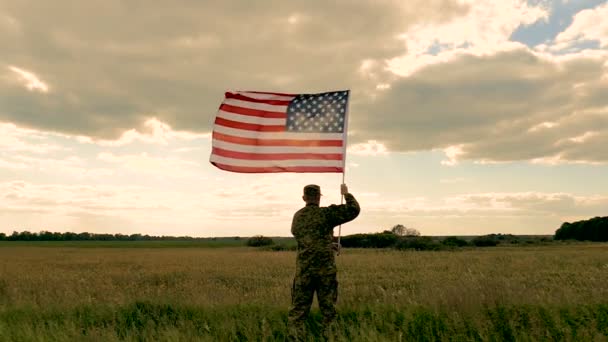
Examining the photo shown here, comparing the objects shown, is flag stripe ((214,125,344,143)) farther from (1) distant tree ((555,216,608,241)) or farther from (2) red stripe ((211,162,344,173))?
(1) distant tree ((555,216,608,241))

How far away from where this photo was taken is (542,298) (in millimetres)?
9875

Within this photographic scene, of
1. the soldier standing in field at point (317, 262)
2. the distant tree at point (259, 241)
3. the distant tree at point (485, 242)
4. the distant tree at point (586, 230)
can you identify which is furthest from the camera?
the distant tree at point (586, 230)

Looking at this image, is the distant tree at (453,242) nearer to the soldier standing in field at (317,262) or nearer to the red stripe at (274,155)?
the red stripe at (274,155)

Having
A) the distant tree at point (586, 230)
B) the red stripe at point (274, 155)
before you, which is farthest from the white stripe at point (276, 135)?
the distant tree at point (586, 230)

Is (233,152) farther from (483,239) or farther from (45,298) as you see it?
(483,239)

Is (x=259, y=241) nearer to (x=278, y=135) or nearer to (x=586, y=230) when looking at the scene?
(x=586, y=230)

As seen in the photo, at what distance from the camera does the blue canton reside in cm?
1018

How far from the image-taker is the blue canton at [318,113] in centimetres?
1018

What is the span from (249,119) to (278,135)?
0.73 metres

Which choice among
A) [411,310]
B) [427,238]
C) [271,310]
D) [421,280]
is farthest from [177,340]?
[427,238]

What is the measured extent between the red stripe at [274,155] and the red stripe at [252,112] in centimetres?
82

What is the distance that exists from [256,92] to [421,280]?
36.0 feet

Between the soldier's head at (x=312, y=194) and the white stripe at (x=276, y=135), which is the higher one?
the white stripe at (x=276, y=135)

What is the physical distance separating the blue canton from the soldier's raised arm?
2.17 m
